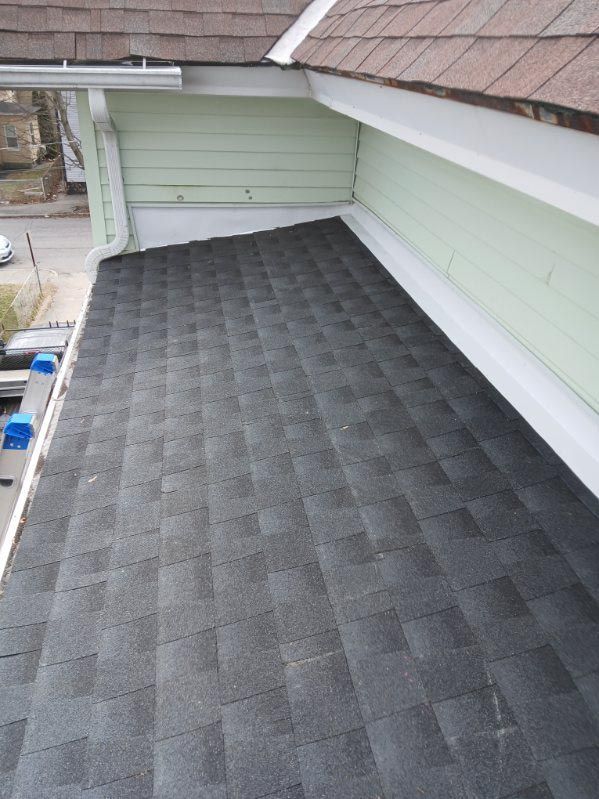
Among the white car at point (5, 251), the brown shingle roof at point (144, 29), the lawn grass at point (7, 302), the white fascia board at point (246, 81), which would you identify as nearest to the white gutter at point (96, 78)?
the brown shingle roof at point (144, 29)

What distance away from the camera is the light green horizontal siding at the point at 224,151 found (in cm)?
495

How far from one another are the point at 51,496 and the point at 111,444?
459 mm

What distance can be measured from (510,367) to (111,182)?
4.30 m

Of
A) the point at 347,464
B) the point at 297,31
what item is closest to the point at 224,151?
the point at 297,31

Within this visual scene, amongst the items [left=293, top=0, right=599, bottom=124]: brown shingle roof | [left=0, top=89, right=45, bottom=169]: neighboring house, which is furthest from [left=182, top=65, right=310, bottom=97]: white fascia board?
[left=0, top=89, right=45, bottom=169]: neighboring house

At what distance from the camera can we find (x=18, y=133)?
A: 2320cm

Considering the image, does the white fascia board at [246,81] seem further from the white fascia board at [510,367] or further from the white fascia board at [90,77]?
the white fascia board at [510,367]

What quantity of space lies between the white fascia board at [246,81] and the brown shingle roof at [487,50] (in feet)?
5.04

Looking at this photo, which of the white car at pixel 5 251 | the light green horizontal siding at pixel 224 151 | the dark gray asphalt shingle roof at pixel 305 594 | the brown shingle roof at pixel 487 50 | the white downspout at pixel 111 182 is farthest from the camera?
the white car at pixel 5 251

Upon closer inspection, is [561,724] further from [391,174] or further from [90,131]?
[90,131]

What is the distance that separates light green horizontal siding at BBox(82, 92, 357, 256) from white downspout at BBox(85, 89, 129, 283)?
0.08m

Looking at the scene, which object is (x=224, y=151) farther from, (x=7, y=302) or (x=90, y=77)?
(x=7, y=302)

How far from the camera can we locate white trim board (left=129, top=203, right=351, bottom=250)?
5.52m

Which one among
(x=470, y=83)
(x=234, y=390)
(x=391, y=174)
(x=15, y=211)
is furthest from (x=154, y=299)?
(x=15, y=211)
